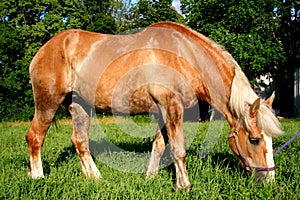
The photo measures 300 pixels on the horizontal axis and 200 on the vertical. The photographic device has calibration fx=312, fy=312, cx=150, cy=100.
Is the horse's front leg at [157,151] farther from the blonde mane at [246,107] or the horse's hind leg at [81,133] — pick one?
the blonde mane at [246,107]

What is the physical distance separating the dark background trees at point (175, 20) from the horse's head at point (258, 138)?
503 inches

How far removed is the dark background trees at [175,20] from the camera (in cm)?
1669

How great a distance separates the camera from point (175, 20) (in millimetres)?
22062

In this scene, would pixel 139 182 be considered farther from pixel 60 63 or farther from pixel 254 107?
pixel 60 63

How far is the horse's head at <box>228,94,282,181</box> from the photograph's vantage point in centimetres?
342

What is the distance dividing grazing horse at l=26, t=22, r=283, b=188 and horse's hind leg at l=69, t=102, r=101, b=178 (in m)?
0.02

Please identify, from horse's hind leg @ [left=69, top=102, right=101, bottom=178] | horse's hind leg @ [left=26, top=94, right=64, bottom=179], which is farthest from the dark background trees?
horse's hind leg @ [left=26, top=94, right=64, bottom=179]

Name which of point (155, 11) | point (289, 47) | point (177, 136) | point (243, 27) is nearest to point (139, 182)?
point (177, 136)

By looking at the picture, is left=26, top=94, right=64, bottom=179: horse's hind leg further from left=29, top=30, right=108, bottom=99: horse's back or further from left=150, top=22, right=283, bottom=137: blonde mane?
left=150, top=22, right=283, bottom=137: blonde mane

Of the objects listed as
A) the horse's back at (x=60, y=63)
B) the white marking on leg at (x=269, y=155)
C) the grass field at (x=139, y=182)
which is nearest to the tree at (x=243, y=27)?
the grass field at (x=139, y=182)

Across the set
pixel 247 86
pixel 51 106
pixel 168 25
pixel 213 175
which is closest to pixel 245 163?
pixel 213 175

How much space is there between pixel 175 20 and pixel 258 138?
19.5m

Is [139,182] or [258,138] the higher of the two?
[258,138]

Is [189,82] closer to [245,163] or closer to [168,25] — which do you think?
[168,25]
